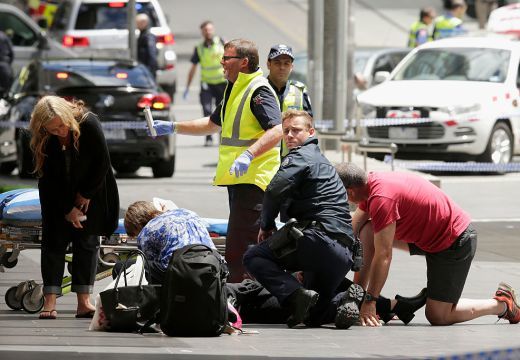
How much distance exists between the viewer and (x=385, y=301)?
10438 mm

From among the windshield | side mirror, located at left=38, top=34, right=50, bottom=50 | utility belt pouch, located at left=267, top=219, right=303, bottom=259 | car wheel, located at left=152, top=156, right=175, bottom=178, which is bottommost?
car wheel, located at left=152, top=156, right=175, bottom=178

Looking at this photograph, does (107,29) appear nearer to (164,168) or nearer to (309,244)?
(164,168)

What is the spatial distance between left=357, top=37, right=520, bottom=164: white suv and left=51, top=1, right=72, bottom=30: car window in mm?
9803

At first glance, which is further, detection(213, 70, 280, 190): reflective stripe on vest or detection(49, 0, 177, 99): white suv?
detection(49, 0, 177, 99): white suv

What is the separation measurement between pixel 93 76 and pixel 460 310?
9.57m

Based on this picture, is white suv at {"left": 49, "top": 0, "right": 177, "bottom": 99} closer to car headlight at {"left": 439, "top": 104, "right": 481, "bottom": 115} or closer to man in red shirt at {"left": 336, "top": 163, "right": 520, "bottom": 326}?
car headlight at {"left": 439, "top": 104, "right": 481, "bottom": 115}

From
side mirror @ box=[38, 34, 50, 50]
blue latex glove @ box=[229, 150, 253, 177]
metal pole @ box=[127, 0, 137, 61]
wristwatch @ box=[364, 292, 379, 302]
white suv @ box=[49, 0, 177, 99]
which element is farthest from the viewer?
white suv @ box=[49, 0, 177, 99]

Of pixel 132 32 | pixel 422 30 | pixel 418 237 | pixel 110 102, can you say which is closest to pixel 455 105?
pixel 110 102

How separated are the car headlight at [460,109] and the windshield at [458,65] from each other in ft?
2.83

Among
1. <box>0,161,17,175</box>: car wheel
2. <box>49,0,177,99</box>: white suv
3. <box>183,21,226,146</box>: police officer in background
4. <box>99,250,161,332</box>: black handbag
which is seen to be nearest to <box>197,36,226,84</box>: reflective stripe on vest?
<box>183,21,226,146</box>: police officer in background

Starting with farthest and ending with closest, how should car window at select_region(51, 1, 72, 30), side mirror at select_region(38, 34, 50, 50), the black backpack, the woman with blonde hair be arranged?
car window at select_region(51, 1, 72, 30), side mirror at select_region(38, 34, 50, 50), the woman with blonde hair, the black backpack

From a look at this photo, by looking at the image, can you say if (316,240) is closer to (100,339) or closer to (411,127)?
(100,339)

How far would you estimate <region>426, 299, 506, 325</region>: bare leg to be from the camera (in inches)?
409

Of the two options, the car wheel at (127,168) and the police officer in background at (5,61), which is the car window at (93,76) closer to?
the car wheel at (127,168)
